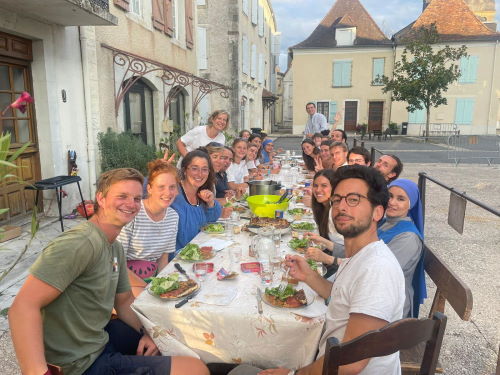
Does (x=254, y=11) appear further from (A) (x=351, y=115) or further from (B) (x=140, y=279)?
(B) (x=140, y=279)

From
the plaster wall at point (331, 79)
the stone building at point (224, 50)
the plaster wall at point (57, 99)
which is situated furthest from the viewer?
the plaster wall at point (331, 79)

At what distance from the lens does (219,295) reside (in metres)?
2.01

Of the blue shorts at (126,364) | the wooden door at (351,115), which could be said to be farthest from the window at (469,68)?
the blue shorts at (126,364)

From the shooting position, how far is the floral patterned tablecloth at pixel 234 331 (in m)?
1.78

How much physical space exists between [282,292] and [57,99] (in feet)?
18.2

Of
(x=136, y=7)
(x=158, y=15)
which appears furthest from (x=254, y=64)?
(x=136, y=7)

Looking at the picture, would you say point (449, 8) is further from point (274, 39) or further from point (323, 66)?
point (274, 39)

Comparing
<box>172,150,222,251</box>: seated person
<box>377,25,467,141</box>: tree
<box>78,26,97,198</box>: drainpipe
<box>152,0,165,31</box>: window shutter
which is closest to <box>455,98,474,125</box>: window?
<box>377,25,467,141</box>: tree

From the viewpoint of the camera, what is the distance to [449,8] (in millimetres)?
28734

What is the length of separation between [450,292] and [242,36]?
17.3 metres

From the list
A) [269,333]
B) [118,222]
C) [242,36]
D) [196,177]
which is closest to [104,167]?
[196,177]

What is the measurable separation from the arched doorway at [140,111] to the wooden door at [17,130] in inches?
112

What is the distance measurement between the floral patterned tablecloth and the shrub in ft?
17.9

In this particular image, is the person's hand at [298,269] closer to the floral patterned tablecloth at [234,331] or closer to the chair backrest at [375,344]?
the floral patterned tablecloth at [234,331]
